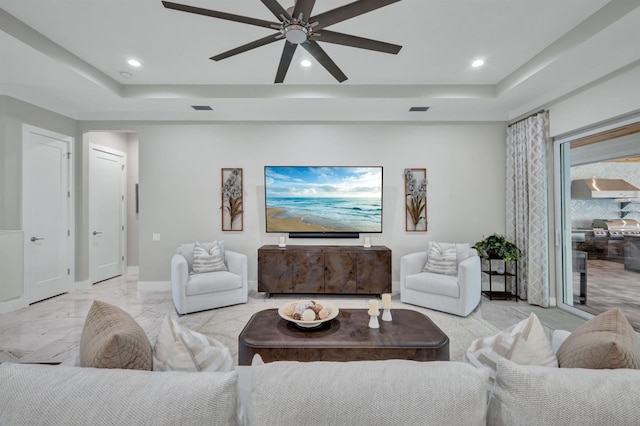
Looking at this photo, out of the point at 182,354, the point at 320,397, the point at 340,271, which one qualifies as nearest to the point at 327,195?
the point at 340,271

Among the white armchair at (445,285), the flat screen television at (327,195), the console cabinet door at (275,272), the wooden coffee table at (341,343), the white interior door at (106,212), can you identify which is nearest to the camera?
the wooden coffee table at (341,343)

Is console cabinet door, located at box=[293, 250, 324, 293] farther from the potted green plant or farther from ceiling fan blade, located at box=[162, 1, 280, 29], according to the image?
ceiling fan blade, located at box=[162, 1, 280, 29]

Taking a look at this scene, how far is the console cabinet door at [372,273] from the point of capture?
4203 mm

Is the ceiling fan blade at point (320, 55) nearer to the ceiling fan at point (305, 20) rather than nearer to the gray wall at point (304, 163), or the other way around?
the ceiling fan at point (305, 20)

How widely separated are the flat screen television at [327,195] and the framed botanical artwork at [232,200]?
1.49ft

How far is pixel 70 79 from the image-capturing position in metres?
3.40

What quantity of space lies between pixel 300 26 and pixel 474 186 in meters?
3.83

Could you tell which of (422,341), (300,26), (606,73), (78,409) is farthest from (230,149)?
(606,73)

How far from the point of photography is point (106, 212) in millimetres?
5320

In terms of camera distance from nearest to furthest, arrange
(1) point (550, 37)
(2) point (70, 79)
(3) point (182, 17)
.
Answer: (3) point (182, 17), (1) point (550, 37), (2) point (70, 79)

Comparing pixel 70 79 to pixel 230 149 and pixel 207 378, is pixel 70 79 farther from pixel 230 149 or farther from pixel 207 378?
pixel 207 378

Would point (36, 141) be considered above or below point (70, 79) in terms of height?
below

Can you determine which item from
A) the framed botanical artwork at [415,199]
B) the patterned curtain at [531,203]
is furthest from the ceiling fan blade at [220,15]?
the patterned curtain at [531,203]

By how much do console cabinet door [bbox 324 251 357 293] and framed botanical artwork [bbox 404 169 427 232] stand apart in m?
1.15
